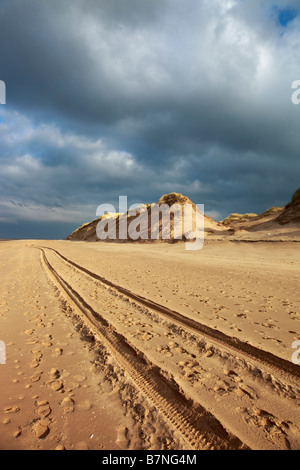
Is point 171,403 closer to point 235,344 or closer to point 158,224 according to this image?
point 235,344

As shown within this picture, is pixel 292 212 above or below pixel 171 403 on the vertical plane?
above

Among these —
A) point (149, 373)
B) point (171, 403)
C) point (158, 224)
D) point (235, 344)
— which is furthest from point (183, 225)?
point (171, 403)

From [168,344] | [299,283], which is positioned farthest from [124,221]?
[168,344]

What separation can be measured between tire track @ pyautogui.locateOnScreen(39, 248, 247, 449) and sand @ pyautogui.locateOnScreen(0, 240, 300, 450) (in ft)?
0.04

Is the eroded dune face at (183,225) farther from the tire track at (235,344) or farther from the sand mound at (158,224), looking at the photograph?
the tire track at (235,344)

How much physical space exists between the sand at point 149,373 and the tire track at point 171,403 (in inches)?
0.5

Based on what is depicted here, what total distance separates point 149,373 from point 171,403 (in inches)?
26.4

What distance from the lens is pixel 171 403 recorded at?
2861 mm

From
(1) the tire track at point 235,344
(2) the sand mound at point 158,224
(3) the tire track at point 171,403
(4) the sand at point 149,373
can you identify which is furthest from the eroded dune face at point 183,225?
(3) the tire track at point 171,403

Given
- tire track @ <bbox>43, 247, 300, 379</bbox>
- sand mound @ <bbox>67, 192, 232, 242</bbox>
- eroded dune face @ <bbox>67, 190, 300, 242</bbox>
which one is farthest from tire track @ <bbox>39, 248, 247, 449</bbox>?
sand mound @ <bbox>67, 192, 232, 242</bbox>

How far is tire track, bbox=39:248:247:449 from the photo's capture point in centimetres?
237

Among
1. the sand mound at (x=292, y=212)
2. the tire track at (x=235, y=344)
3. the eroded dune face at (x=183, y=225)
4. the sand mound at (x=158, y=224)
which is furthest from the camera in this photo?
the sand mound at (x=158, y=224)

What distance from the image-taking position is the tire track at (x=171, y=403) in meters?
2.37
